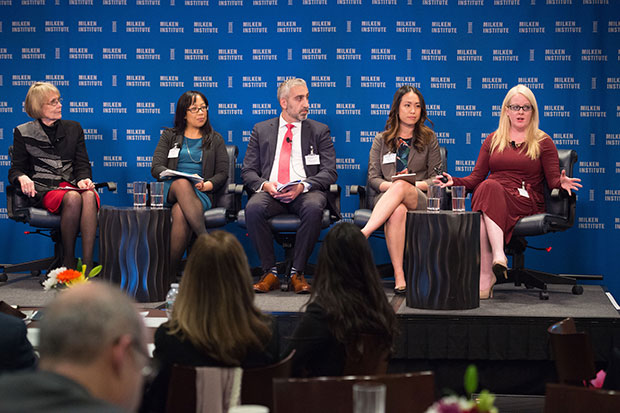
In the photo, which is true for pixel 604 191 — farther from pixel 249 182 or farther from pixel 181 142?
pixel 181 142

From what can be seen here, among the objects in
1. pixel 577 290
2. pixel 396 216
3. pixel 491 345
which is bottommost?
pixel 491 345

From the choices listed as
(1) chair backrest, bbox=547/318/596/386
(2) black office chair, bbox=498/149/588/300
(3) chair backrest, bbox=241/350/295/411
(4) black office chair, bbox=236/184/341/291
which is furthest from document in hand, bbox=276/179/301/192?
(3) chair backrest, bbox=241/350/295/411

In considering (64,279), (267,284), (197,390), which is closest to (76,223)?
(267,284)

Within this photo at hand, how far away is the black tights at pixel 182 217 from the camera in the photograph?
465cm

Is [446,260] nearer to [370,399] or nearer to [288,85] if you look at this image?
[288,85]

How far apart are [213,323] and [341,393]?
0.50 metres

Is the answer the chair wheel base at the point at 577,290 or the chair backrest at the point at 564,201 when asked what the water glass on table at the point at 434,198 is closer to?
the chair backrest at the point at 564,201

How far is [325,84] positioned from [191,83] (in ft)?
3.48

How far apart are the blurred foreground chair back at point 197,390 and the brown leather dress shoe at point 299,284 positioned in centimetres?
275

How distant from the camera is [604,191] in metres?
5.40

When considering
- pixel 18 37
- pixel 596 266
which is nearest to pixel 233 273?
pixel 596 266

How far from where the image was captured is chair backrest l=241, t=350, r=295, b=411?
5.65ft

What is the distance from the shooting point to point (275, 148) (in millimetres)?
5039

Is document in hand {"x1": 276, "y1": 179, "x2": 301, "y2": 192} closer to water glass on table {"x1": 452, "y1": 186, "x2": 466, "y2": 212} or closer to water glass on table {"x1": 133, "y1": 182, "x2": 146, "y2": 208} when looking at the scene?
water glass on table {"x1": 133, "y1": 182, "x2": 146, "y2": 208}
